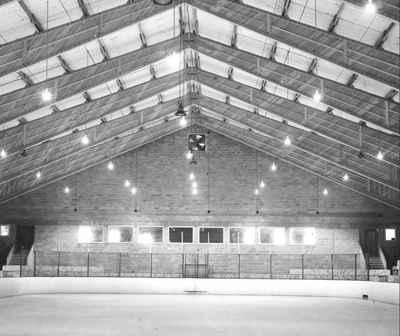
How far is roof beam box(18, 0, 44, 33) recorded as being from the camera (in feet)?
54.2

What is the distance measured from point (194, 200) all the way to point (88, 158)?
7.13 meters

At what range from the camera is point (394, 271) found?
3419cm

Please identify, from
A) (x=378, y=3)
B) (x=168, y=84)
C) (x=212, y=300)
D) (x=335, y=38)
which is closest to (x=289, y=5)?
(x=335, y=38)

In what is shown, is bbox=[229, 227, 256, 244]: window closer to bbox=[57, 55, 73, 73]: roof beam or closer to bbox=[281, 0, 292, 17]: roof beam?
bbox=[57, 55, 73, 73]: roof beam

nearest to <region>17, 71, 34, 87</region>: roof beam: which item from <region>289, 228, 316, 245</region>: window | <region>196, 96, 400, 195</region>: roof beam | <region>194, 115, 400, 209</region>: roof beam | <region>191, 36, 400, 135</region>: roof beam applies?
<region>191, 36, 400, 135</region>: roof beam

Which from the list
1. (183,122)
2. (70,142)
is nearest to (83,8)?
(70,142)

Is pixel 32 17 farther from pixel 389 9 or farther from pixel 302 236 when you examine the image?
pixel 302 236

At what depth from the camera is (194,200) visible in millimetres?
39094

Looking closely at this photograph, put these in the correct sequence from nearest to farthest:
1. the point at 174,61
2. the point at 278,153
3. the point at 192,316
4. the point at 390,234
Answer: the point at 192,316, the point at 174,61, the point at 278,153, the point at 390,234

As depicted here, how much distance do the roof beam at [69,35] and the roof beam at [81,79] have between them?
3.49 m

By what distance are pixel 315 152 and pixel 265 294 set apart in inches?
314

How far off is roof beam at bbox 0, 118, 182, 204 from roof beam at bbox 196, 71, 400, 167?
9158 millimetres

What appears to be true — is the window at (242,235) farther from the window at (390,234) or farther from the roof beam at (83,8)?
the roof beam at (83,8)

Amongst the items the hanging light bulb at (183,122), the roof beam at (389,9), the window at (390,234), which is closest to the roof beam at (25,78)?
the roof beam at (389,9)
